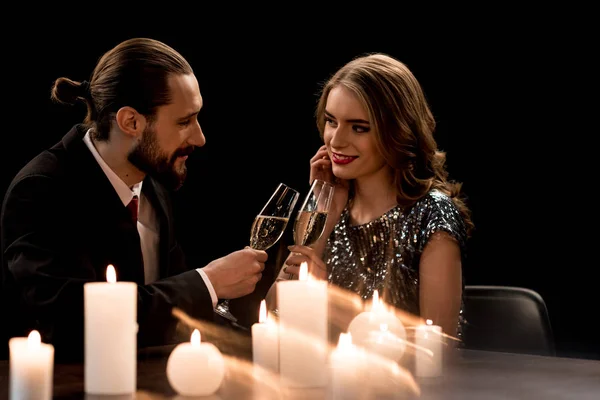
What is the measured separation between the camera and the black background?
3.98 meters

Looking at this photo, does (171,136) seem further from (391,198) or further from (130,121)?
(391,198)

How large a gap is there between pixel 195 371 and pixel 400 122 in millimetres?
1701

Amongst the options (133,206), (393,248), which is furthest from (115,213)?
(393,248)

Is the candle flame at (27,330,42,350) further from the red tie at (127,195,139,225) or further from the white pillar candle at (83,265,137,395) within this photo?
the red tie at (127,195,139,225)

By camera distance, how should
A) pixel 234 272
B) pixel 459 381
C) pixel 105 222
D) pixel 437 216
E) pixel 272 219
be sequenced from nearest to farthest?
pixel 459 381 < pixel 272 219 < pixel 234 272 < pixel 105 222 < pixel 437 216

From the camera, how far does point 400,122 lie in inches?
117

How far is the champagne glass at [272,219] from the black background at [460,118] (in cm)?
171

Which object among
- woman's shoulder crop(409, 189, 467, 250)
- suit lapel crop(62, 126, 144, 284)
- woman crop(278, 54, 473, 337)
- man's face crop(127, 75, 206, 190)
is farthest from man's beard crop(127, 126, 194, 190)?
woman's shoulder crop(409, 189, 467, 250)

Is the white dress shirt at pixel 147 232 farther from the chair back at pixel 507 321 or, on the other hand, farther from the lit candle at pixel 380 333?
A: the lit candle at pixel 380 333

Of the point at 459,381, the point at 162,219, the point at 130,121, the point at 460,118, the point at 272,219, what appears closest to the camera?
the point at 459,381

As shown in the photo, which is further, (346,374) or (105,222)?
(105,222)

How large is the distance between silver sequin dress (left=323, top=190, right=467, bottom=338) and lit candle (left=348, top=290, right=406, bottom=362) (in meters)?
1.14

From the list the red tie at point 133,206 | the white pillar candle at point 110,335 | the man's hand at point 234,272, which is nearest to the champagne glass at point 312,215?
the man's hand at point 234,272

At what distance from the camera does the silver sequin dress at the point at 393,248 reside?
2.98m
